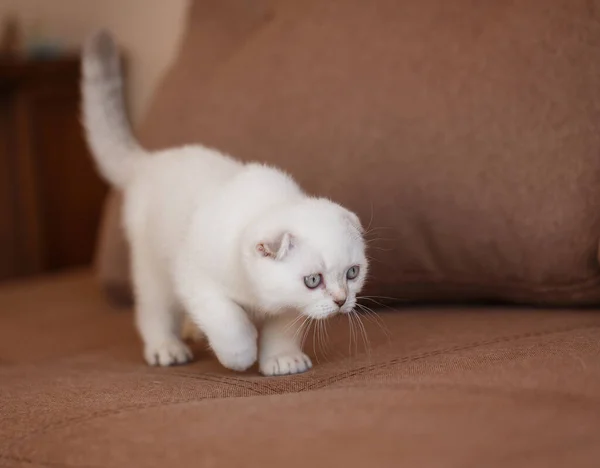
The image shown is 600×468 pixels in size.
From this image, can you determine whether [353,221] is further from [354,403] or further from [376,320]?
[354,403]

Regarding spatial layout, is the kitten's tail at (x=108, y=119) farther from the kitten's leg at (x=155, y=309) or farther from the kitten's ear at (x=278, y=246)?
the kitten's ear at (x=278, y=246)

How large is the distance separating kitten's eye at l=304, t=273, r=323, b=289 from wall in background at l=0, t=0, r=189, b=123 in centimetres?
172

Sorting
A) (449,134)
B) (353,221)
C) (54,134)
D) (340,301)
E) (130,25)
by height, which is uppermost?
(130,25)

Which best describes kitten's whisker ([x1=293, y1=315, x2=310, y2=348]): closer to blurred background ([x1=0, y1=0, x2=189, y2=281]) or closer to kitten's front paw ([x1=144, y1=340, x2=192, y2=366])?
kitten's front paw ([x1=144, y1=340, x2=192, y2=366])

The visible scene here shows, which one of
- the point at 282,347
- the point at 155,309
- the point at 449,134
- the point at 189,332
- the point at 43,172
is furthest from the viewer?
the point at 43,172

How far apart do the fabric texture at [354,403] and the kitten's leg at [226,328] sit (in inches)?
1.2

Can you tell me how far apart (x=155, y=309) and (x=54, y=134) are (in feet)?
5.12

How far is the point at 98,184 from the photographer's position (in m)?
3.01

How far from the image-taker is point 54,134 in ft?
9.51

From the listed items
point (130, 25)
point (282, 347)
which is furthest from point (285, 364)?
point (130, 25)

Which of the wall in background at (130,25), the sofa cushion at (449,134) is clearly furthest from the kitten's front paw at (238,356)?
the wall in background at (130,25)

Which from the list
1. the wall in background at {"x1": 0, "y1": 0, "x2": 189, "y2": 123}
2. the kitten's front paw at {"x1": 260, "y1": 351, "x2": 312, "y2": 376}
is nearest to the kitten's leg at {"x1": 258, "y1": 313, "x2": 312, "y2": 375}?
the kitten's front paw at {"x1": 260, "y1": 351, "x2": 312, "y2": 376}

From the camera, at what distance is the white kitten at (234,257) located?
122cm

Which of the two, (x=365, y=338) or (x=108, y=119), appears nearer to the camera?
(x=365, y=338)
